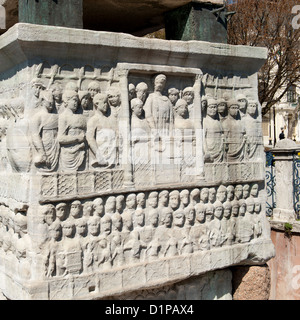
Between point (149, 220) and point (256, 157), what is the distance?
5.90 ft

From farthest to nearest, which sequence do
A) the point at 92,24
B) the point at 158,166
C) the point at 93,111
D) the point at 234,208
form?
1. the point at 92,24
2. the point at 234,208
3. the point at 158,166
4. the point at 93,111

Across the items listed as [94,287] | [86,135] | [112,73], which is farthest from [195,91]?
[94,287]

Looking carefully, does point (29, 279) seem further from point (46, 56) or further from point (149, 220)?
point (46, 56)

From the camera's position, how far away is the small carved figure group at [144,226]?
15.3 ft

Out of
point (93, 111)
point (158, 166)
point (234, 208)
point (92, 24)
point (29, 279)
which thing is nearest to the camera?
point (29, 279)

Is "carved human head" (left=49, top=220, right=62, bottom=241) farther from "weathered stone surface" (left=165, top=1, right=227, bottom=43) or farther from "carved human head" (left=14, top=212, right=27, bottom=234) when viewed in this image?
"weathered stone surface" (left=165, top=1, right=227, bottom=43)

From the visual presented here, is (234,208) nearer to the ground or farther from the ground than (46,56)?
nearer to the ground

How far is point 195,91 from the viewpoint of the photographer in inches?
215

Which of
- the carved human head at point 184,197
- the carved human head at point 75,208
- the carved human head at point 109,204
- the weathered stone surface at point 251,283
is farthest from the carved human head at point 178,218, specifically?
the weathered stone surface at point 251,283

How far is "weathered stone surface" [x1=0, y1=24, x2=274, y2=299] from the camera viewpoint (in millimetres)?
4562

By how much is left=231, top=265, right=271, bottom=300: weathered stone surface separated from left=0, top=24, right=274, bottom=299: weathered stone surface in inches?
7.4

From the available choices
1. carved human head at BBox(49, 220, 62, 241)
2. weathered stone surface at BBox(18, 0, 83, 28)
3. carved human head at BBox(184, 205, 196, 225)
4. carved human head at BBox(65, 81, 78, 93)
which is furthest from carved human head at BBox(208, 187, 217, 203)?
weathered stone surface at BBox(18, 0, 83, 28)

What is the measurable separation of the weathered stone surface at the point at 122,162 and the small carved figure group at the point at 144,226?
1 cm

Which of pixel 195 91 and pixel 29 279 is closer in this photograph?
pixel 29 279
